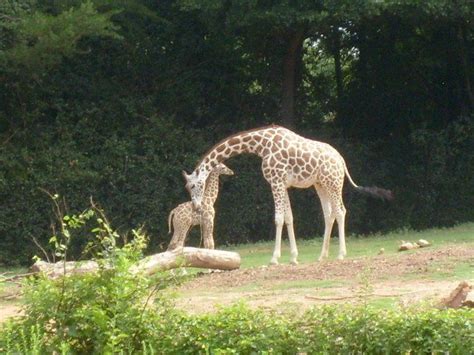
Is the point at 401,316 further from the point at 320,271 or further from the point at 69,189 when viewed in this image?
the point at 69,189

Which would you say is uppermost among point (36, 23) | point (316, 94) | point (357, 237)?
point (36, 23)

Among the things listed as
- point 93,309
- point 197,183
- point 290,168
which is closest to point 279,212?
point 290,168

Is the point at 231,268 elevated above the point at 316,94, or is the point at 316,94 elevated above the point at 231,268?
the point at 316,94

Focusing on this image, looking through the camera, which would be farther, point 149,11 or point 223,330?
point 149,11

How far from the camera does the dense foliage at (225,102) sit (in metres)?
20.3

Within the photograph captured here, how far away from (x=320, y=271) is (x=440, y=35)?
13.1 metres

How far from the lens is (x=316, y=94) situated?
25.4 meters

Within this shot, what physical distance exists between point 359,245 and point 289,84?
628 centimetres

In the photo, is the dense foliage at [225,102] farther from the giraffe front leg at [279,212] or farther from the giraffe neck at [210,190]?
the giraffe front leg at [279,212]

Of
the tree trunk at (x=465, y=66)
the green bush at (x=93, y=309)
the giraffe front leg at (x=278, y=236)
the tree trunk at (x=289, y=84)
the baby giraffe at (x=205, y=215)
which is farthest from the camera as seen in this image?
the tree trunk at (x=465, y=66)

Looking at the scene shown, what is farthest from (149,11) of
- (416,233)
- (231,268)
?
(231,268)

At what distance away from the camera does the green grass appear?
16.2 m

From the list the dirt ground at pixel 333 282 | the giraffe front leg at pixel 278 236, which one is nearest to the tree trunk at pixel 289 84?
the giraffe front leg at pixel 278 236

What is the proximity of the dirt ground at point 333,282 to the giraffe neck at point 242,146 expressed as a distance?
218cm
